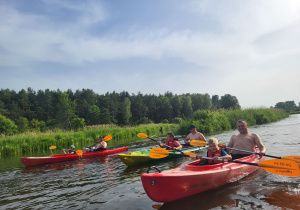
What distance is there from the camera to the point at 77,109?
59094 mm

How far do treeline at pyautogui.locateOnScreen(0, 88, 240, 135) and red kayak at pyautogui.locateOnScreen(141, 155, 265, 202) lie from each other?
3654cm

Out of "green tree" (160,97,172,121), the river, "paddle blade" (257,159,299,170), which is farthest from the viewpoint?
"green tree" (160,97,172,121)

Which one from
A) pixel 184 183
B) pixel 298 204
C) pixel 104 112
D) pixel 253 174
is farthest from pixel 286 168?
pixel 104 112

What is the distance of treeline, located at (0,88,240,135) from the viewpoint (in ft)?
148

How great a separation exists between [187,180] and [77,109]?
5813 cm

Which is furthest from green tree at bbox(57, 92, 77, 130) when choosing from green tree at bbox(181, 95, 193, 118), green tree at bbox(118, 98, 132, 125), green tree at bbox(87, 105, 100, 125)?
green tree at bbox(181, 95, 193, 118)

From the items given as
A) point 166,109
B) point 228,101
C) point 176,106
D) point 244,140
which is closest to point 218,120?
point 244,140

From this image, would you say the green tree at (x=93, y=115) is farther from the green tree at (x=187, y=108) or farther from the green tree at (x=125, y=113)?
the green tree at (x=187, y=108)

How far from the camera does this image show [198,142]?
25.9ft

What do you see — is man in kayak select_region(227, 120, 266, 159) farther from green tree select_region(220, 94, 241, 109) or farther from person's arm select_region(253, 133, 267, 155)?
green tree select_region(220, 94, 241, 109)

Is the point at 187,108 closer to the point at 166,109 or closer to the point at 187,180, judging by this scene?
the point at 166,109

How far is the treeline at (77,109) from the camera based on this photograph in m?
45.2

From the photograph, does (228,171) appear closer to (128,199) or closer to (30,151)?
(128,199)

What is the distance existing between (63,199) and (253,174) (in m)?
5.05
